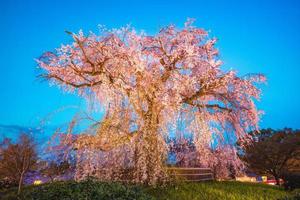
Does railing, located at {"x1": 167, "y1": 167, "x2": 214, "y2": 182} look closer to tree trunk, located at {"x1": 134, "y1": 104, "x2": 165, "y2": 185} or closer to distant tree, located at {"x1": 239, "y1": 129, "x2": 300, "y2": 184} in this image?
tree trunk, located at {"x1": 134, "y1": 104, "x2": 165, "y2": 185}

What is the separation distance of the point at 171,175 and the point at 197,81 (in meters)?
3.98

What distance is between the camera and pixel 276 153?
27.3m

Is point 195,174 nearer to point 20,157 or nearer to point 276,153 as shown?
point 20,157

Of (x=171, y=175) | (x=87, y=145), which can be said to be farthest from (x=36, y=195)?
(x=171, y=175)

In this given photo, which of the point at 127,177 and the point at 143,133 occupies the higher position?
the point at 143,133

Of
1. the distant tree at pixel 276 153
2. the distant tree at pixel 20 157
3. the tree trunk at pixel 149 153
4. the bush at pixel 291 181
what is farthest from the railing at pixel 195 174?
the distant tree at pixel 276 153

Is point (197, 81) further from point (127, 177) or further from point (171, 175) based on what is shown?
point (127, 177)

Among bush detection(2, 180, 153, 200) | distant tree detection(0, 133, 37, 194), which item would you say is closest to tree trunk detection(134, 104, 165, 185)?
bush detection(2, 180, 153, 200)

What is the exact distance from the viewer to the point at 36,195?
641cm

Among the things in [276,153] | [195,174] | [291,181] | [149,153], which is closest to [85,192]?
[149,153]

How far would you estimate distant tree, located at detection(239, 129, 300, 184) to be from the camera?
89.0 feet

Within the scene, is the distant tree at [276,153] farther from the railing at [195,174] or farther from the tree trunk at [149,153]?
the tree trunk at [149,153]

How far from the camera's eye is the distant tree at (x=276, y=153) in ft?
89.0

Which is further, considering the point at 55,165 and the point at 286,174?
the point at 286,174
